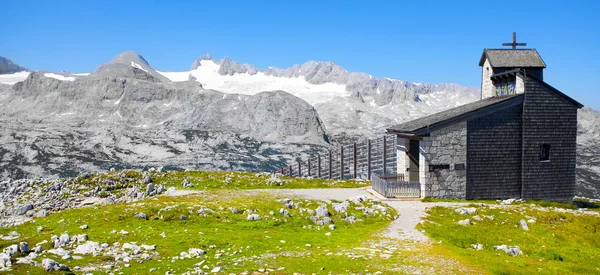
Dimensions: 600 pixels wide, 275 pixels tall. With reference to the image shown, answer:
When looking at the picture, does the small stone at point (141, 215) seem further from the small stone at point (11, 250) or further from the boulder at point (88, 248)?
the small stone at point (11, 250)

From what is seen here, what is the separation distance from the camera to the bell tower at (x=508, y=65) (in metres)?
33.9

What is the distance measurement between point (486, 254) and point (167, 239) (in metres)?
12.0

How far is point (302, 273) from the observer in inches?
538

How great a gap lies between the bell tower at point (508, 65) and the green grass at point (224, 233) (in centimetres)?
1552

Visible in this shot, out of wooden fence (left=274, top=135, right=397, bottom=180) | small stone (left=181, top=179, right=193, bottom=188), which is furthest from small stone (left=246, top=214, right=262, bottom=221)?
wooden fence (left=274, top=135, right=397, bottom=180)

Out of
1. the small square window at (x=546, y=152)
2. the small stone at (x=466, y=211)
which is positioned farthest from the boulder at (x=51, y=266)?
the small square window at (x=546, y=152)

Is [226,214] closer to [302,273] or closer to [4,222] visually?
[302,273]

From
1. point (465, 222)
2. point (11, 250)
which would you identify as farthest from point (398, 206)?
point (11, 250)

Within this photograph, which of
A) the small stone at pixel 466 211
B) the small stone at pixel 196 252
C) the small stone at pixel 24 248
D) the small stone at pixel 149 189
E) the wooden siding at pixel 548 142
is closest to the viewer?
the small stone at pixel 24 248

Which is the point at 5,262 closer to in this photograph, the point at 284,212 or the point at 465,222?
the point at 284,212

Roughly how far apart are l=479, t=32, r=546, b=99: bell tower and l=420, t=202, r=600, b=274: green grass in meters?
9.80

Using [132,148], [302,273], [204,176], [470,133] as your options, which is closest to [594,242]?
[470,133]

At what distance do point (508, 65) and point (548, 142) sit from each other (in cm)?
633

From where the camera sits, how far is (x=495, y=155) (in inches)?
1222
